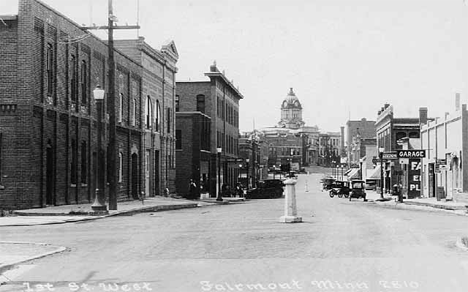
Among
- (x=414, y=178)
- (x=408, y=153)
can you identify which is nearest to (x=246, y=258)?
(x=408, y=153)

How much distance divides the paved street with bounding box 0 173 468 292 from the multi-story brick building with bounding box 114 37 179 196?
27.8 m

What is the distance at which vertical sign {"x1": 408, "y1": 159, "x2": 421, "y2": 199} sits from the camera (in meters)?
61.6

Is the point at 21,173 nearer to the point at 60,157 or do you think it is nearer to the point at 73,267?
the point at 60,157

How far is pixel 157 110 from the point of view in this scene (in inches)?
2127

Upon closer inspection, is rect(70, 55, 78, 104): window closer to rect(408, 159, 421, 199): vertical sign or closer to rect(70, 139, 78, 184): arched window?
rect(70, 139, 78, 184): arched window

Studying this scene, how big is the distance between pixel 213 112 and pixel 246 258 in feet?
212

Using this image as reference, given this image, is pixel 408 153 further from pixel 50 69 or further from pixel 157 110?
Answer: pixel 50 69

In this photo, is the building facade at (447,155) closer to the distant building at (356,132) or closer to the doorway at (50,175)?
the doorway at (50,175)

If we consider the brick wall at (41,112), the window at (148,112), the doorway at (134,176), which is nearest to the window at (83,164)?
the brick wall at (41,112)

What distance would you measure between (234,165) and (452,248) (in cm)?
7994

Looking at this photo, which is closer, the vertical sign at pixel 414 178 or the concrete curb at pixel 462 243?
the concrete curb at pixel 462 243

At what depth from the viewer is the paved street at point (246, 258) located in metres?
11.2

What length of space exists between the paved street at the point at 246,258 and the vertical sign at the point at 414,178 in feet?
133

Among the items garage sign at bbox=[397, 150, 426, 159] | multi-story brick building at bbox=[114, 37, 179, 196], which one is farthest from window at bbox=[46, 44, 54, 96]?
garage sign at bbox=[397, 150, 426, 159]
